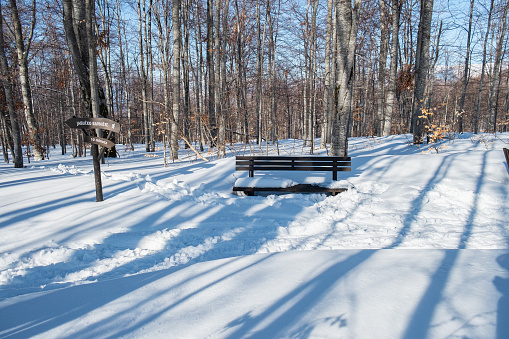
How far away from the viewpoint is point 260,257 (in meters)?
3.35

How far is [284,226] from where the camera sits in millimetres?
4812

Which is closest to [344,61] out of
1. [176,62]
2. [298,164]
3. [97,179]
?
[298,164]

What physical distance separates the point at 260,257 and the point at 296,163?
155 inches

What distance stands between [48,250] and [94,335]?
94.9 inches

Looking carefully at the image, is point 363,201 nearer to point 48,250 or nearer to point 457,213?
point 457,213

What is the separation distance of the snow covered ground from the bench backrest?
1.07 ft

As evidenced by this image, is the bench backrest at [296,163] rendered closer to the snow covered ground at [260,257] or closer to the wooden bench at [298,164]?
the wooden bench at [298,164]

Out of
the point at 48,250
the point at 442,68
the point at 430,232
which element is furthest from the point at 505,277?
the point at 442,68

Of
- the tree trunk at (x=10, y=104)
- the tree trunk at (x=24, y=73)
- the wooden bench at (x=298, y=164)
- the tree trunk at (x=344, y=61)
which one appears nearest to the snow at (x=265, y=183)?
the wooden bench at (x=298, y=164)

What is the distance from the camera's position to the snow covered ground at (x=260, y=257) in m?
2.12

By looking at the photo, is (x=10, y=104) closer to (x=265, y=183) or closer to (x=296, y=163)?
(x=265, y=183)

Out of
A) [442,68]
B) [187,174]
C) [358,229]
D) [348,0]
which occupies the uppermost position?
[442,68]

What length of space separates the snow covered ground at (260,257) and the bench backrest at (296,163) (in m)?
0.33

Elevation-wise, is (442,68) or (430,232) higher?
(442,68)
